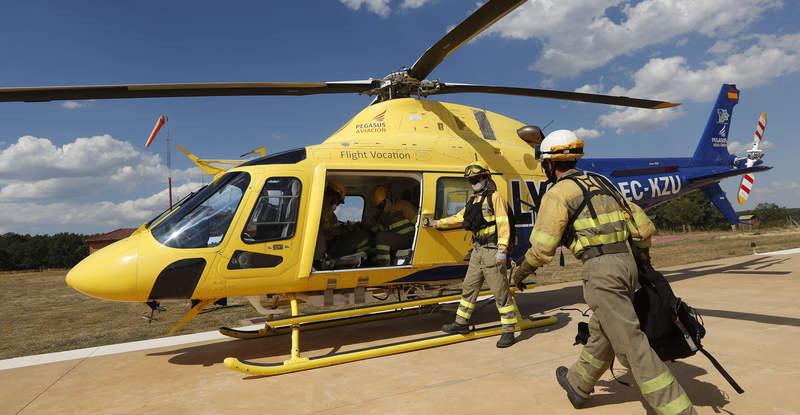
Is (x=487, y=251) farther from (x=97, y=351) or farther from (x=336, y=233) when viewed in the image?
(x=97, y=351)

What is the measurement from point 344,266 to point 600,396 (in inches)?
130

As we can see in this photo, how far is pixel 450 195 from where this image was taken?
550 centimetres

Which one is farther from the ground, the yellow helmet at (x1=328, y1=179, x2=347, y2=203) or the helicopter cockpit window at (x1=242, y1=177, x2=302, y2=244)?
the yellow helmet at (x1=328, y1=179, x2=347, y2=203)

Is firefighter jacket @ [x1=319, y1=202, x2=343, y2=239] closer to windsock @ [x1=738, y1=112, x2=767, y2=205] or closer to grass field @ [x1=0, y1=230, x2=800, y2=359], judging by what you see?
grass field @ [x1=0, y1=230, x2=800, y2=359]

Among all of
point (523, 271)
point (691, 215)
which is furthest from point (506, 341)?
point (691, 215)

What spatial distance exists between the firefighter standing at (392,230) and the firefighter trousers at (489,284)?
3.50 feet

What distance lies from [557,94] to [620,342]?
4.94 metres

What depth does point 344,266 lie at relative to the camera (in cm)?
546

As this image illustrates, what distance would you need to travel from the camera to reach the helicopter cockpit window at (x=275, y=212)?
455 centimetres

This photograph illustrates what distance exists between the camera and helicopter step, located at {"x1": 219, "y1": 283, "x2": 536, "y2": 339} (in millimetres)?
4434

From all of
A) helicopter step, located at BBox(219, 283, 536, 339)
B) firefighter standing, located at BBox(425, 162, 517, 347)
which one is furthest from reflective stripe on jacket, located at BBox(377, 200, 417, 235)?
helicopter step, located at BBox(219, 283, 536, 339)

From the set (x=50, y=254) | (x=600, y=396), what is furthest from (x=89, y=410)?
(x=50, y=254)

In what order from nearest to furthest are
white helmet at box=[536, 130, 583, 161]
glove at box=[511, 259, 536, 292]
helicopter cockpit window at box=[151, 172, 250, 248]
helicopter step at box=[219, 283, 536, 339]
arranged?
white helmet at box=[536, 130, 583, 161]
glove at box=[511, 259, 536, 292]
helicopter cockpit window at box=[151, 172, 250, 248]
helicopter step at box=[219, 283, 536, 339]

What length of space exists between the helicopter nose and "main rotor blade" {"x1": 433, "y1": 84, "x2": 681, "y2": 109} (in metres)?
4.62
